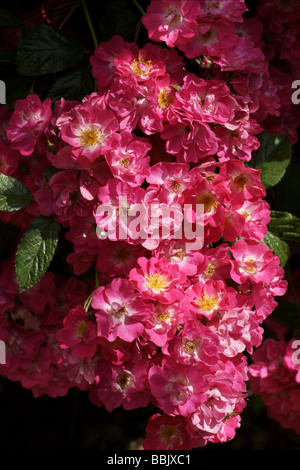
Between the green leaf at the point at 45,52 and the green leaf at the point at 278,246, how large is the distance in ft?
2.02

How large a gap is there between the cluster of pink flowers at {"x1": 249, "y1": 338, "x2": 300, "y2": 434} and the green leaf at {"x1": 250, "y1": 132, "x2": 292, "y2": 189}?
0.41 m

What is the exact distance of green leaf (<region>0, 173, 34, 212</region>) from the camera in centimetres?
105

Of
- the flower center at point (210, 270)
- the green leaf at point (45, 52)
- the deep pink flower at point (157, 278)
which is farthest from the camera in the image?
the green leaf at point (45, 52)

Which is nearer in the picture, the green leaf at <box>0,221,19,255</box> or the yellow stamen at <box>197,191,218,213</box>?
the yellow stamen at <box>197,191,218,213</box>

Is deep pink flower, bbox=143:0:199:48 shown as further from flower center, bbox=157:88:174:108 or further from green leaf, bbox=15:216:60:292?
green leaf, bbox=15:216:60:292

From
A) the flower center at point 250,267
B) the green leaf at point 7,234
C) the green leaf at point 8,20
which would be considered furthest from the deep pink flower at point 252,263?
the green leaf at point 8,20

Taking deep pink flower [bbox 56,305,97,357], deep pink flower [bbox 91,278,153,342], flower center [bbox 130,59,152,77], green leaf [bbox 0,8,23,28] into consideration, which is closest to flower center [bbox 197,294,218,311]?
deep pink flower [bbox 91,278,153,342]

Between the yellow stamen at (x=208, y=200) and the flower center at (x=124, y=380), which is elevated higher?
the yellow stamen at (x=208, y=200)

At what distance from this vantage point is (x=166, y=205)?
0.97 meters

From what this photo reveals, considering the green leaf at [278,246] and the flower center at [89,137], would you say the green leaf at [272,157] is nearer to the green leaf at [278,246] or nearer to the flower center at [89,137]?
the green leaf at [278,246]

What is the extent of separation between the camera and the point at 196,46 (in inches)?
41.4

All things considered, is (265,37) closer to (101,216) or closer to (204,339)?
(101,216)

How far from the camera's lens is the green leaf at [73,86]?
120 centimetres
